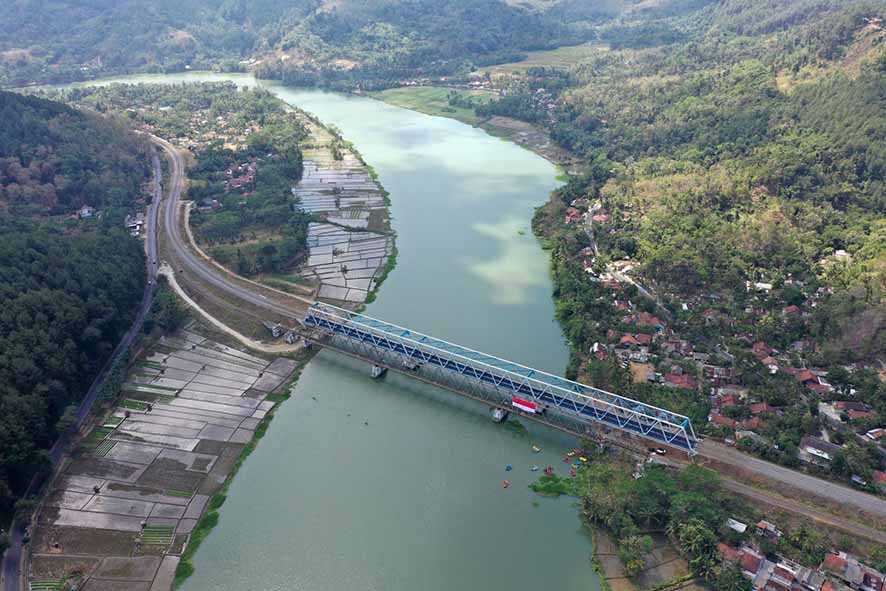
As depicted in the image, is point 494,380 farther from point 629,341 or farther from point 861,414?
point 861,414

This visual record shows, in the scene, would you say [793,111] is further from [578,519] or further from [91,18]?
[91,18]

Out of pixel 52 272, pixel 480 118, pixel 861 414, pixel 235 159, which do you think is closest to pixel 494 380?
pixel 861 414

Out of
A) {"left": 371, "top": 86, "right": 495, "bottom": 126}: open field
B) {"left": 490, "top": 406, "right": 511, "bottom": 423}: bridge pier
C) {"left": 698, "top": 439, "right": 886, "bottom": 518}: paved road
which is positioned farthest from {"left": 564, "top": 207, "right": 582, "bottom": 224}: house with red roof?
{"left": 371, "top": 86, "right": 495, "bottom": 126}: open field

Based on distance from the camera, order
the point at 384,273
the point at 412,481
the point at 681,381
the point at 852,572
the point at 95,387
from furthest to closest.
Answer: the point at 384,273, the point at 95,387, the point at 681,381, the point at 412,481, the point at 852,572

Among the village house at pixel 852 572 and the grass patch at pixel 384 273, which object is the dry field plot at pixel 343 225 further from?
the village house at pixel 852 572

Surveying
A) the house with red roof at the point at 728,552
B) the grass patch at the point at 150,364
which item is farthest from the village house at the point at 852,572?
the grass patch at the point at 150,364

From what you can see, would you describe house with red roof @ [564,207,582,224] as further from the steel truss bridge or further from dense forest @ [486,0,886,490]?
the steel truss bridge
